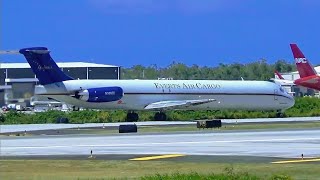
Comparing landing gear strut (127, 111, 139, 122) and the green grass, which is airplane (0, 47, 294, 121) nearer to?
landing gear strut (127, 111, 139, 122)

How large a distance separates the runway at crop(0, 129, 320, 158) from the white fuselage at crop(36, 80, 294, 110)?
30595mm

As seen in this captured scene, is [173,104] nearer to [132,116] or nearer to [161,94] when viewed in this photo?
[161,94]

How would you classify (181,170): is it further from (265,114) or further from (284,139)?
(265,114)

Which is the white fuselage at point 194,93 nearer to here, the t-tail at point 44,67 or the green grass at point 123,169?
the t-tail at point 44,67

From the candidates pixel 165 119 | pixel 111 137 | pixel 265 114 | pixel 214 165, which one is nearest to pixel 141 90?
pixel 165 119

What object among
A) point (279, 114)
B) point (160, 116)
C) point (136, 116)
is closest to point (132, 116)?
point (136, 116)

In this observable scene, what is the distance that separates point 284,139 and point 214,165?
52.5ft

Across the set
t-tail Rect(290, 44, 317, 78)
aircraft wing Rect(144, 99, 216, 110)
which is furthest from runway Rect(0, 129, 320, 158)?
t-tail Rect(290, 44, 317, 78)

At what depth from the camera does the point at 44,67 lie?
72375 millimetres

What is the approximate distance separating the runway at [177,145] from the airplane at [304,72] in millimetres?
58788

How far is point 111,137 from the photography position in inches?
1987

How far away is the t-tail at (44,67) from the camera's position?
6738cm

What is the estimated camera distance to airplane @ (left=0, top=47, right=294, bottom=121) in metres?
78.9

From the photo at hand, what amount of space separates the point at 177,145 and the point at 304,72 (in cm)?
7442
